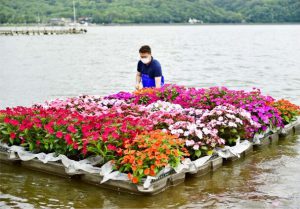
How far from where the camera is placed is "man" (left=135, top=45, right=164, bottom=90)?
13.3 metres

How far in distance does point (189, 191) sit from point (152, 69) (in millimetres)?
5457

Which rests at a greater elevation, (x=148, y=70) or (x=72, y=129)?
(x=148, y=70)

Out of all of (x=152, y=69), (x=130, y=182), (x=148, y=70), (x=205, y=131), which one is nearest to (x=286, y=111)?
(x=152, y=69)

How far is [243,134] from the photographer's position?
10914mm

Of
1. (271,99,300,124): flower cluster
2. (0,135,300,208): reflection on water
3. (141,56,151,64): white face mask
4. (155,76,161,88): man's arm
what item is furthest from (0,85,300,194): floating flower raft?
(141,56,151,64): white face mask

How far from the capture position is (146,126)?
9734mm

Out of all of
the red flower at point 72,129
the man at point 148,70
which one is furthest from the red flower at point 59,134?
the man at point 148,70

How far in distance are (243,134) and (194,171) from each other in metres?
2.05

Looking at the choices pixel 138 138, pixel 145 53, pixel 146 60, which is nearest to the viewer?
pixel 138 138

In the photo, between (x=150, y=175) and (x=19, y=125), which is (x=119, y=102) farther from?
(x=150, y=175)

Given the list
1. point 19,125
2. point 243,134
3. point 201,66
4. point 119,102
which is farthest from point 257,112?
point 201,66

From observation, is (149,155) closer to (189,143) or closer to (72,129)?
(189,143)

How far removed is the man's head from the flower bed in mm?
867

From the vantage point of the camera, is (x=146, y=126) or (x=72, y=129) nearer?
(x=72, y=129)
